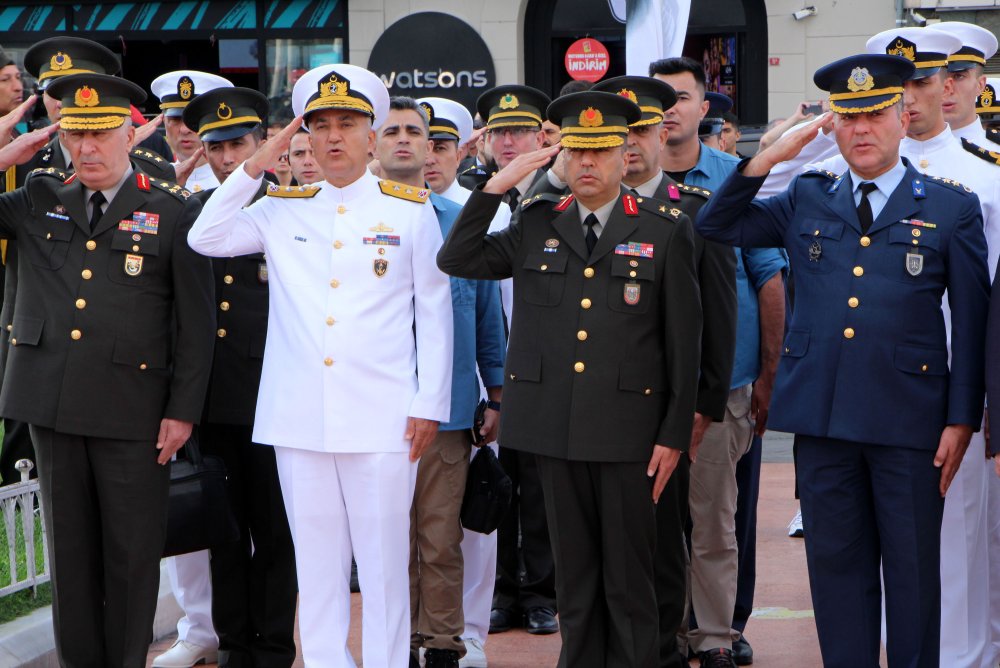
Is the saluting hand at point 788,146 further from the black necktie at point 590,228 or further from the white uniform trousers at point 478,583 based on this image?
the white uniform trousers at point 478,583

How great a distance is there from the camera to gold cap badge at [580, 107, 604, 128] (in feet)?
15.9

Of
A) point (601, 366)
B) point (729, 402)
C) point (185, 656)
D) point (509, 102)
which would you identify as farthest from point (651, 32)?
point (185, 656)

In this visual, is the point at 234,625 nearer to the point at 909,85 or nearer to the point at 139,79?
the point at 909,85

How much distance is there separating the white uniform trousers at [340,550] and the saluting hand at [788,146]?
1528 millimetres

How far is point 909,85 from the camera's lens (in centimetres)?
546

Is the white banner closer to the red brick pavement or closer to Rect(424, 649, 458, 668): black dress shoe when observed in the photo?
the red brick pavement

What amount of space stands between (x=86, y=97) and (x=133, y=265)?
0.58m

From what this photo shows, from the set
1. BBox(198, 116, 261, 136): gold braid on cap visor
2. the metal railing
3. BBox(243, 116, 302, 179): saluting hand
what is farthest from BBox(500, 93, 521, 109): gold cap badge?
the metal railing

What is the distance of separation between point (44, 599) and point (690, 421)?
2.83 metres

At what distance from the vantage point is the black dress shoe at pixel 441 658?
5.62m

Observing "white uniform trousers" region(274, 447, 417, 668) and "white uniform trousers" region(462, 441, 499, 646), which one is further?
"white uniform trousers" region(462, 441, 499, 646)

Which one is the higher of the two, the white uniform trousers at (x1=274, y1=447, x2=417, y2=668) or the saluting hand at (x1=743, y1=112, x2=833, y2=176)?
the saluting hand at (x1=743, y1=112, x2=833, y2=176)

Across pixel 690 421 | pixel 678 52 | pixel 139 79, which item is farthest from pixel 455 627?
pixel 139 79

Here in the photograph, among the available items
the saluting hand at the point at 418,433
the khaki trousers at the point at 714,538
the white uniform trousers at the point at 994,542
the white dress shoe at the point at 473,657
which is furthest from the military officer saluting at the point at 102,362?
the white uniform trousers at the point at 994,542
